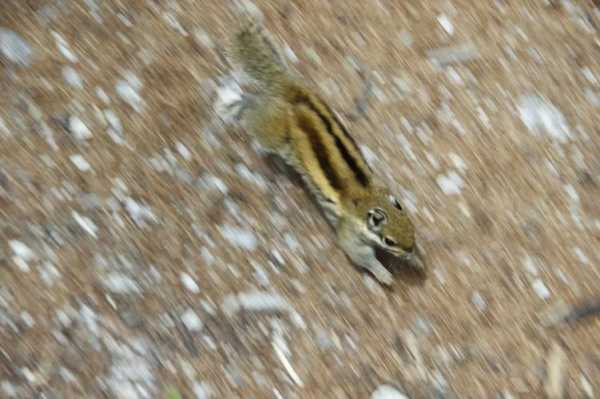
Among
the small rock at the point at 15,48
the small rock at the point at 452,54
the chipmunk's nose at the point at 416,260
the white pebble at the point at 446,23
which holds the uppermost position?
the small rock at the point at 15,48

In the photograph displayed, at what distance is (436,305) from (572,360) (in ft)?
1.85

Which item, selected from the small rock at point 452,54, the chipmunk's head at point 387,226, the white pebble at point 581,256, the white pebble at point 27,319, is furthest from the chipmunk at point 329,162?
the white pebble at point 27,319

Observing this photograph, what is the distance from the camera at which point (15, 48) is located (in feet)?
11.1

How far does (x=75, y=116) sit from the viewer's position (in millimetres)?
3326

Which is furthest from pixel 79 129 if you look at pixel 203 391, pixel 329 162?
pixel 203 391

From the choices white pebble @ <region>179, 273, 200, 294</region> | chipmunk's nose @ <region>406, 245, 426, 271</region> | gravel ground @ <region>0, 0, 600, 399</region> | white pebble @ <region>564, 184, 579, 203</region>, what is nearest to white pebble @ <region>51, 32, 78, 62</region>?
gravel ground @ <region>0, 0, 600, 399</region>

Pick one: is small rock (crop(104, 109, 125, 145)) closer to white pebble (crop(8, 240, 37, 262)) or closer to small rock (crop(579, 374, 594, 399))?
white pebble (crop(8, 240, 37, 262))

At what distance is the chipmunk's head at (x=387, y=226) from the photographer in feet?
11.1

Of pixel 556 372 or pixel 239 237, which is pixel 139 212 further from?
pixel 556 372

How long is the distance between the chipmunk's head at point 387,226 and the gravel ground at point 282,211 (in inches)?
5.5

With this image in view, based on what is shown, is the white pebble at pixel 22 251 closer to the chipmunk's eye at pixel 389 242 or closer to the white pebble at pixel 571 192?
the chipmunk's eye at pixel 389 242

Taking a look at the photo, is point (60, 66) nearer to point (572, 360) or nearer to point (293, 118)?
point (293, 118)

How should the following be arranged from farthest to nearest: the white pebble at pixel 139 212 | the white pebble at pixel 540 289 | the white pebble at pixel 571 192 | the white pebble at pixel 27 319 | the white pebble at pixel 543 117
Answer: the white pebble at pixel 543 117
the white pebble at pixel 571 192
the white pebble at pixel 540 289
the white pebble at pixel 139 212
the white pebble at pixel 27 319

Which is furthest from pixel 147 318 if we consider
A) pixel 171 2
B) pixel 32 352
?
pixel 171 2
